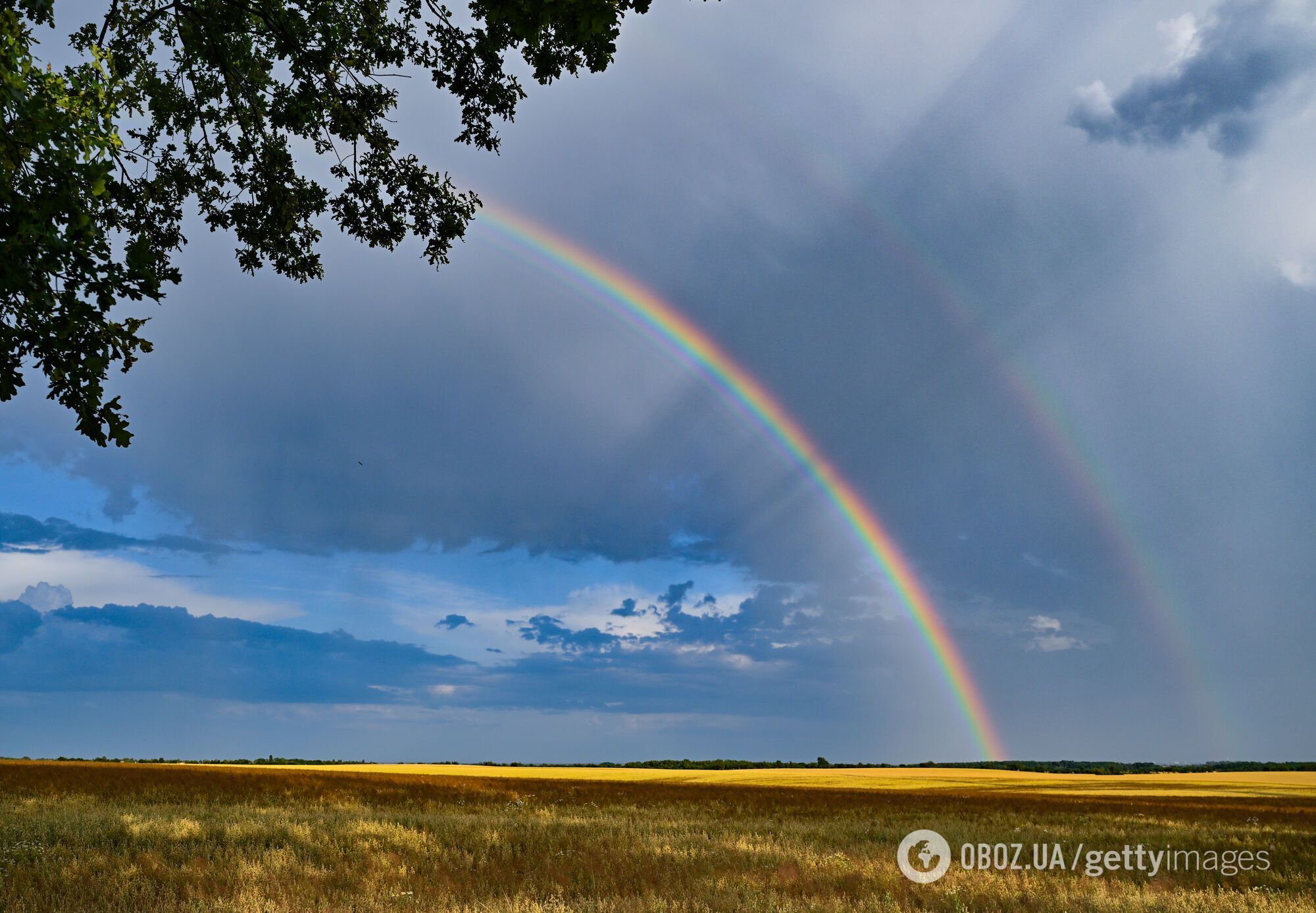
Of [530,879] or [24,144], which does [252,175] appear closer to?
[24,144]

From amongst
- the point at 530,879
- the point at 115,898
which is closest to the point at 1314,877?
the point at 530,879

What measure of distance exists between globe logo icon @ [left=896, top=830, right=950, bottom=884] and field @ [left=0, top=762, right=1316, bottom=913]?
274 millimetres

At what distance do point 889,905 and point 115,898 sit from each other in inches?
362

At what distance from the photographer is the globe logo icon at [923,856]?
12.3m

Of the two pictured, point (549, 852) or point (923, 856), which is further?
point (923, 856)

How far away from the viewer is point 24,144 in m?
10.3

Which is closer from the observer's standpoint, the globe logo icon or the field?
the field

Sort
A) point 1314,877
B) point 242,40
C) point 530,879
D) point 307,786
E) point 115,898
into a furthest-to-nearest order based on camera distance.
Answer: point 307,786 → point 242,40 → point 1314,877 → point 530,879 → point 115,898

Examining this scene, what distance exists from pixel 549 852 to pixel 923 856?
6.64 m

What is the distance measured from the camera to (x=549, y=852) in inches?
516

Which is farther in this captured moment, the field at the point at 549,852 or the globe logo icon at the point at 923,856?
the globe logo icon at the point at 923,856

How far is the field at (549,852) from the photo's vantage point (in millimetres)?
9820

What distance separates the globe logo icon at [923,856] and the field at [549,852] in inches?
10.8

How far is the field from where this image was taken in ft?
32.2
